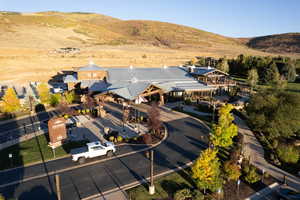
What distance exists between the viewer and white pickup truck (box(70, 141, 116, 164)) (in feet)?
64.7

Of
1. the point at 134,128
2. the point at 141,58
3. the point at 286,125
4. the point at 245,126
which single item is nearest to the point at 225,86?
the point at 245,126

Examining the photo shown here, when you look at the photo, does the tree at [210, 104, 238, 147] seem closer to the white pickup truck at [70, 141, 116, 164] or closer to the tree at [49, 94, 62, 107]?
the white pickup truck at [70, 141, 116, 164]

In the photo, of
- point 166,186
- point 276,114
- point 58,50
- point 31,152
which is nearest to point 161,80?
point 276,114

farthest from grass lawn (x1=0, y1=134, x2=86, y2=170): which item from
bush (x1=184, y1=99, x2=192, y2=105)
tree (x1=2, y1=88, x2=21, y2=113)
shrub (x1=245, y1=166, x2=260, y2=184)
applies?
bush (x1=184, y1=99, x2=192, y2=105)

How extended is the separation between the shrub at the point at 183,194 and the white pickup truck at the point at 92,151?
877 centimetres

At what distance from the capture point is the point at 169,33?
19875cm

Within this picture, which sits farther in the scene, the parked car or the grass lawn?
the grass lawn

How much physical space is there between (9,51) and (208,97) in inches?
3310

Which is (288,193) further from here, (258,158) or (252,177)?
(258,158)

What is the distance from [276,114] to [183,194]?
628 inches

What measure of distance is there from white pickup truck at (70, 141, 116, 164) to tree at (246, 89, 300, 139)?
58.7 ft

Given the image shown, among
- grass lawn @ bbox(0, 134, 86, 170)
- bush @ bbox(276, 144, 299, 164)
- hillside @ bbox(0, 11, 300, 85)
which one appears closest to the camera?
grass lawn @ bbox(0, 134, 86, 170)

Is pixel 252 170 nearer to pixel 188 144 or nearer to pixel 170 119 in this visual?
pixel 188 144

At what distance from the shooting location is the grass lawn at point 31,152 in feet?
65.2
